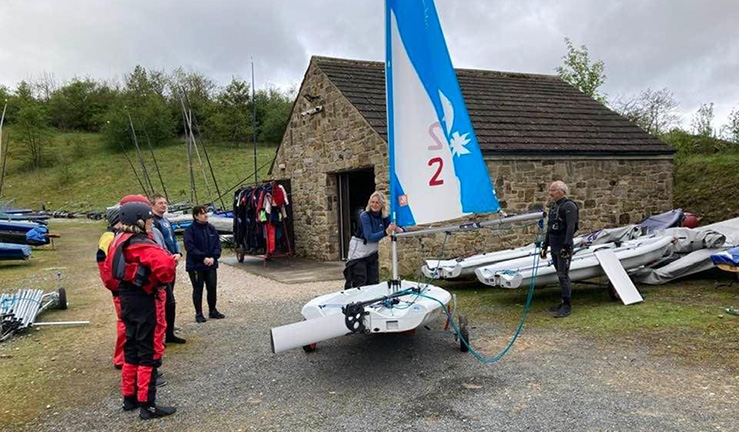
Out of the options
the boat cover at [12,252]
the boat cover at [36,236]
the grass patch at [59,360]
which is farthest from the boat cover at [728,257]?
the boat cover at [36,236]

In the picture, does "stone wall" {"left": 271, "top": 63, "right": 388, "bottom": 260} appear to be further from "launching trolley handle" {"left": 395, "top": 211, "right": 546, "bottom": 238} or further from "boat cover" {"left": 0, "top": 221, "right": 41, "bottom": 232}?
"boat cover" {"left": 0, "top": 221, "right": 41, "bottom": 232}

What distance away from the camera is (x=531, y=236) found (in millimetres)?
10336

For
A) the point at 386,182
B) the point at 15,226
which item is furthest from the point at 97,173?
the point at 386,182

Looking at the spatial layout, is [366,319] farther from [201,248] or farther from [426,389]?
[201,248]

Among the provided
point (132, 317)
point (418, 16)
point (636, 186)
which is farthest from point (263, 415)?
point (636, 186)

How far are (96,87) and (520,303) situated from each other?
186 ft

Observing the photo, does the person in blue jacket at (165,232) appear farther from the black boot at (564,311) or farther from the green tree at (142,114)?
the green tree at (142,114)

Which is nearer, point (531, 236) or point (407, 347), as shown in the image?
point (407, 347)

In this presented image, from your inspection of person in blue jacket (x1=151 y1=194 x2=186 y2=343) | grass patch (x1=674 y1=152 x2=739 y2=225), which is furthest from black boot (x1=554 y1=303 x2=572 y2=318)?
grass patch (x1=674 y1=152 x2=739 y2=225)

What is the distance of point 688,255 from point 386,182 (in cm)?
497

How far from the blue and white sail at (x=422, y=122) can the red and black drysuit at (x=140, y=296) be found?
221cm

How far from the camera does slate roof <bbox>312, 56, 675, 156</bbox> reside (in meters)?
10.2

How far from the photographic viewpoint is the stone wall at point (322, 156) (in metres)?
10.1

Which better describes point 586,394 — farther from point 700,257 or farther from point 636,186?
point 636,186
